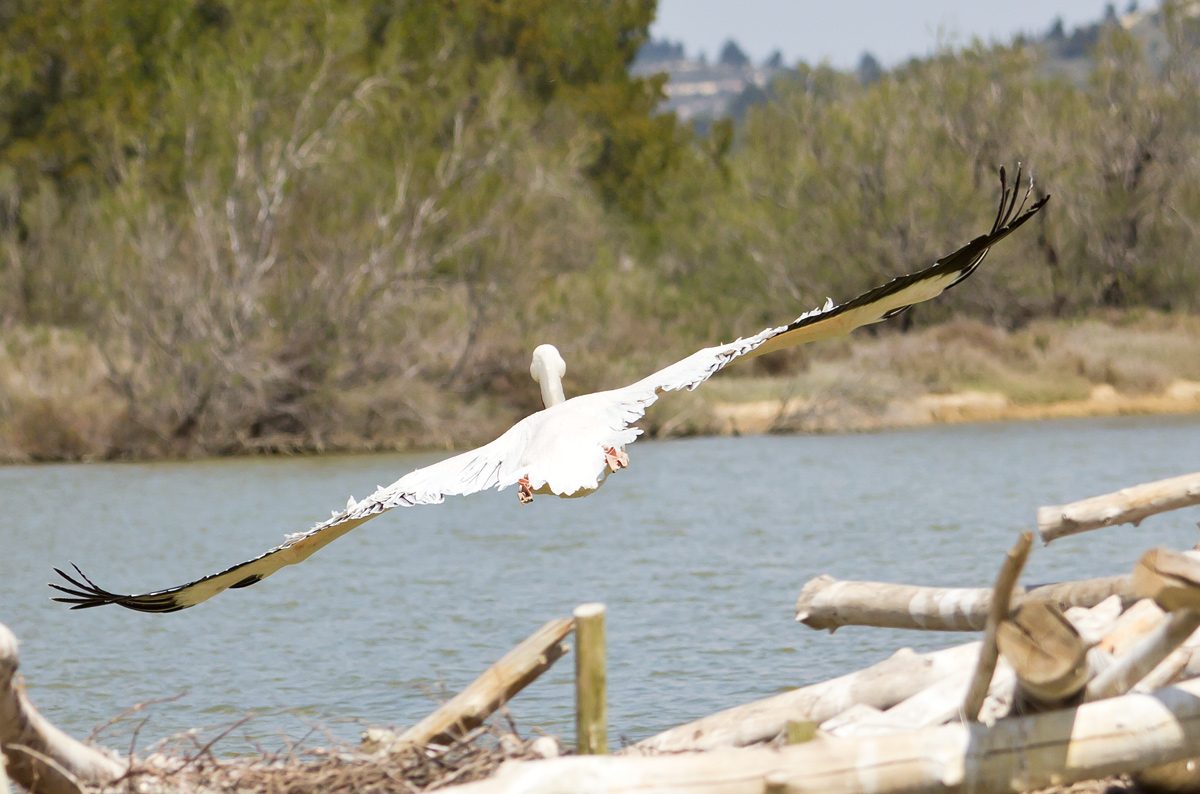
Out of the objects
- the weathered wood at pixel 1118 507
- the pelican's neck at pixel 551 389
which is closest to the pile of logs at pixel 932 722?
the weathered wood at pixel 1118 507

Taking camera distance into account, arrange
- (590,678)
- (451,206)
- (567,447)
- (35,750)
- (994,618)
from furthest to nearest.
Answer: (451,206)
(567,447)
(590,678)
(35,750)
(994,618)

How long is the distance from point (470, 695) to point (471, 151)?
79.5 feet

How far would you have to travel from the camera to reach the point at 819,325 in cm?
698

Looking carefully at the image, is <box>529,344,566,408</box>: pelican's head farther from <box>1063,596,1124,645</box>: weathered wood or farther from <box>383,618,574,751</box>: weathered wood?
<box>1063,596,1124,645</box>: weathered wood

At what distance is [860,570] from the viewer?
47.6 feet

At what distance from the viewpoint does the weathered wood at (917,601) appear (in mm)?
5812

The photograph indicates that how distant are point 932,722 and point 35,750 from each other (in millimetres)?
2942

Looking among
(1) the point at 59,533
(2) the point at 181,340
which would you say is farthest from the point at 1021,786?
(2) the point at 181,340

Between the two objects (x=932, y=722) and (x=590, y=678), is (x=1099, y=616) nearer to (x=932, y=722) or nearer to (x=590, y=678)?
(x=932, y=722)

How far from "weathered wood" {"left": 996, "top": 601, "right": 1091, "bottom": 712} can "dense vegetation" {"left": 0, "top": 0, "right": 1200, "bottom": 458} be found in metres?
21.4

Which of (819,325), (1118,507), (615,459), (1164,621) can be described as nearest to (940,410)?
(615,459)

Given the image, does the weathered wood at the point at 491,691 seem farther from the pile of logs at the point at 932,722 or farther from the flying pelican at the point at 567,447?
the flying pelican at the point at 567,447

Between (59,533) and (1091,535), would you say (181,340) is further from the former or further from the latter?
(1091,535)

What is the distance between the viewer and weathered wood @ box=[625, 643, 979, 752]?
548cm
